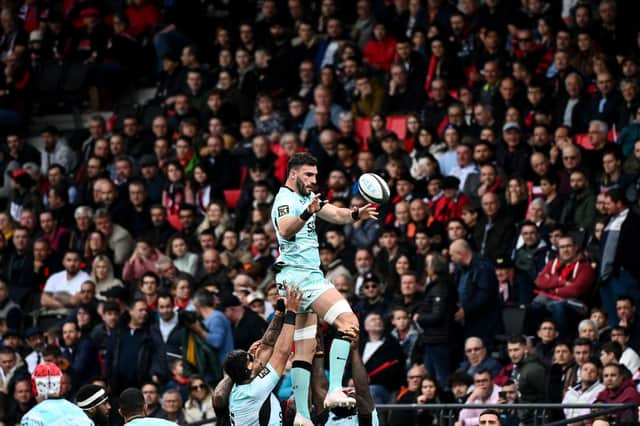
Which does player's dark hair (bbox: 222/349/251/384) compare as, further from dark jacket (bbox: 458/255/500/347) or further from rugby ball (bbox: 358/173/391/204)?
dark jacket (bbox: 458/255/500/347)

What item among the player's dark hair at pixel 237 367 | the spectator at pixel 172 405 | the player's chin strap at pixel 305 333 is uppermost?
the player's chin strap at pixel 305 333

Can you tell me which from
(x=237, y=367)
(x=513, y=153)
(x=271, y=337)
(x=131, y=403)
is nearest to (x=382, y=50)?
(x=513, y=153)

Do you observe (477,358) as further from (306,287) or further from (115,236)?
(115,236)

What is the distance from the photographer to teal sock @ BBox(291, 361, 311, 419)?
13.6 metres

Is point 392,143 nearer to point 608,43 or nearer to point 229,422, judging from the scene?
point 608,43

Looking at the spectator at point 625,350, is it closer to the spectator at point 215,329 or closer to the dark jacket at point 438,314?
the dark jacket at point 438,314

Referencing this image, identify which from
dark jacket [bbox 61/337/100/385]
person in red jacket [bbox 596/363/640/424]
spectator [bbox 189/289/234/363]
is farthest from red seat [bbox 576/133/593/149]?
dark jacket [bbox 61/337/100/385]

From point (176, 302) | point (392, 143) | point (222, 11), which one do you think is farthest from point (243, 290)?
point (222, 11)

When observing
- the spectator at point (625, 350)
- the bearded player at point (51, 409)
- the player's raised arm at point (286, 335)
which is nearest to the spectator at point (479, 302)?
the spectator at point (625, 350)

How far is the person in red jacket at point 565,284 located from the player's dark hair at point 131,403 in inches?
245

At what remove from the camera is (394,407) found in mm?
15953

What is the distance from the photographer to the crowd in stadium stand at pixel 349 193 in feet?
57.9

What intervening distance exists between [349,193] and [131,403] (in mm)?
8032

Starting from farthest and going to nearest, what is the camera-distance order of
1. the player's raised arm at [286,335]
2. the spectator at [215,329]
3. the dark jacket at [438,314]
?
the spectator at [215,329]
the dark jacket at [438,314]
the player's raised arm at [286,335]
